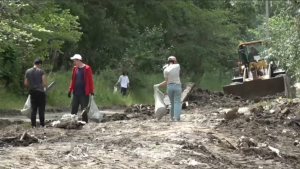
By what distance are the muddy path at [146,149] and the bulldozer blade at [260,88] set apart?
42.5 ft

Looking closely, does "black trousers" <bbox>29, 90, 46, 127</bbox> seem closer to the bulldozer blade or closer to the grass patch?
the grass patch

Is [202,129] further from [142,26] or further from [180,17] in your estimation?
[180,17]

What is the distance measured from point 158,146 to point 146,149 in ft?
1.00

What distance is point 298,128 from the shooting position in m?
14.7

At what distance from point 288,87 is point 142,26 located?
1528 centimetres

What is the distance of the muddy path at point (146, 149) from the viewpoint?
888 centimetres

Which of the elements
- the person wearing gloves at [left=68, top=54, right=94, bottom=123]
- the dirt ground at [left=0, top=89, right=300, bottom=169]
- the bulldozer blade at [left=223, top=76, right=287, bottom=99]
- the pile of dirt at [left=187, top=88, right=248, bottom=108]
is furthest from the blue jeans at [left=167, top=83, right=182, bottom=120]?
the bulldozer blade at [left=223, top=76, right=287, bottom=99]

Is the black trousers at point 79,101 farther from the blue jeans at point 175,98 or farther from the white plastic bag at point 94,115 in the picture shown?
the blue jeans at point 175,98

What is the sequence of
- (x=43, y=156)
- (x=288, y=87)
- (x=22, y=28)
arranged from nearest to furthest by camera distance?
1. (x=43, y=156)
2. (x=22, y=28)
3. (x=288, y=87)

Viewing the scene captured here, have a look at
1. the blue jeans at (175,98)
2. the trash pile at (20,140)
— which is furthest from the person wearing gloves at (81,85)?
the trash pile at (20,140)

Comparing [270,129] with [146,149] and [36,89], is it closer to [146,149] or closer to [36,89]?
[146,149]

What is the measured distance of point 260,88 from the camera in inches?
1057

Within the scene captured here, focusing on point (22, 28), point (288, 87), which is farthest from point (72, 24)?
point (288, 87)

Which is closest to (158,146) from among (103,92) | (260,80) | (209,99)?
(260,80)
